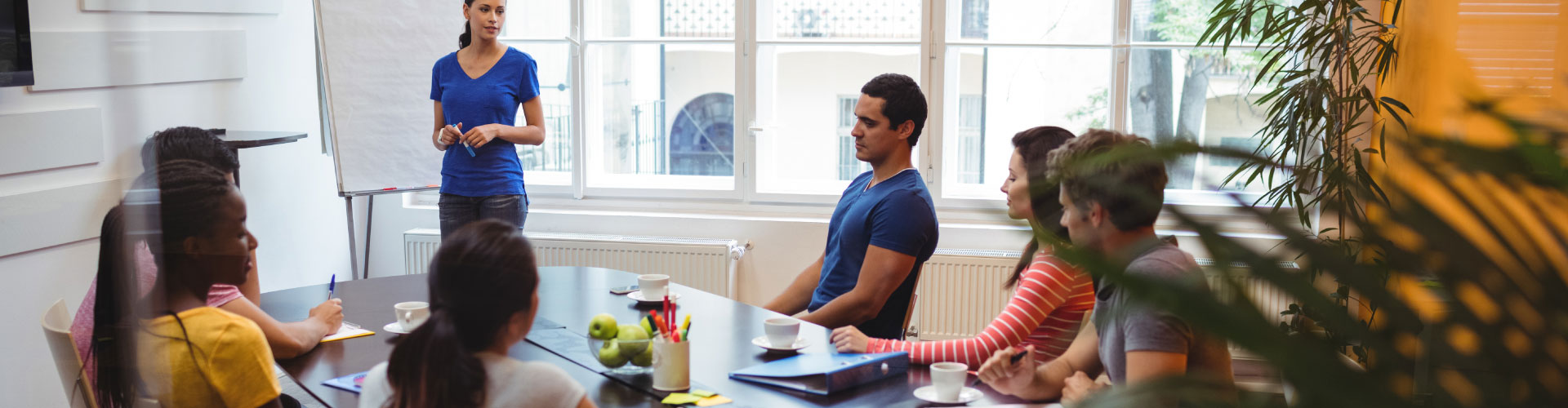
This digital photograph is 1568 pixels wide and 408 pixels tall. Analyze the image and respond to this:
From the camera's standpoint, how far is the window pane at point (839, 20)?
389cm

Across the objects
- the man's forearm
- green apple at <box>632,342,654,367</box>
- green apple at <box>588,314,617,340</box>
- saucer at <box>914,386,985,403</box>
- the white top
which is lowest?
the man's forearm

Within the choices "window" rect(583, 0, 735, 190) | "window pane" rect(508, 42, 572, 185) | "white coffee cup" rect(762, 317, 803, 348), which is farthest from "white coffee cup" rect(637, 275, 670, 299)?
"window" rect(583, 0, 735, 190)

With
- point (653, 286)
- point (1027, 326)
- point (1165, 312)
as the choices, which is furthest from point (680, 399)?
point (1165, 312)

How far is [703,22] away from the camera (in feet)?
13.2

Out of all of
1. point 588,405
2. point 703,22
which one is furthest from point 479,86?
point 703,22

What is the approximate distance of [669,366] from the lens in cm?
140

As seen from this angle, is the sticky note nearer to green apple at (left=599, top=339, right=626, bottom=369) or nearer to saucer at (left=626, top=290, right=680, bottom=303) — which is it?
green apple at (left=599, top=339, right=626, bottom=369)

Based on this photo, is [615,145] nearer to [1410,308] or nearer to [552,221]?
[552,221]

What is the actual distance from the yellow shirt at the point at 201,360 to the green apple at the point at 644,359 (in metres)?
0.48

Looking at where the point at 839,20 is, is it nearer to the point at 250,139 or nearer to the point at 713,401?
the point at 713,401

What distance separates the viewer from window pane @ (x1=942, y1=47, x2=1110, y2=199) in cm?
385

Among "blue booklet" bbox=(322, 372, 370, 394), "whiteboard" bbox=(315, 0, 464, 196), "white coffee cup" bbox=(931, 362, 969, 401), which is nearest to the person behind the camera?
"blue booklet" bbox=(322, 372, 370, 394)

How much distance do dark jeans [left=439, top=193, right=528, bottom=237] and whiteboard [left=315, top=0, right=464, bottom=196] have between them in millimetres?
129

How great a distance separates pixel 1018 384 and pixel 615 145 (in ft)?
9.21
